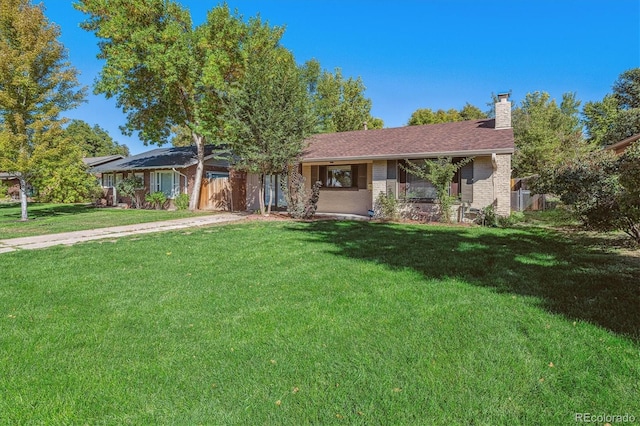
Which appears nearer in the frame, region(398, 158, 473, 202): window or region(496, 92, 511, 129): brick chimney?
region(398, 158, 473, 202): window

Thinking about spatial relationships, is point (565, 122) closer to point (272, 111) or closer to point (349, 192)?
point (349, 192)

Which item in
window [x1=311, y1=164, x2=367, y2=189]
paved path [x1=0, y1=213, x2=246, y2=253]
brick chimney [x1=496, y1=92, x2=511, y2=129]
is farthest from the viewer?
window [x1=311, y1=164, x2=367, y2=189]

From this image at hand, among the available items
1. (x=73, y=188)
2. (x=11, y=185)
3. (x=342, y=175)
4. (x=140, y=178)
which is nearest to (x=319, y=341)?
(x=342, y=175)

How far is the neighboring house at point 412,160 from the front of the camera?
12.8 meters

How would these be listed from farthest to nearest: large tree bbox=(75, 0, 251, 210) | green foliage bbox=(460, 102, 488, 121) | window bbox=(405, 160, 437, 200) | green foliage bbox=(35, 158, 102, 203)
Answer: green foliage bbox=(460, 102, 488, 121)
green foliage bbox=(35, 158, 102, 203)
large tree bbox=(75, 0, 251, 210)
window bbox=(405, 160, 437, 200)

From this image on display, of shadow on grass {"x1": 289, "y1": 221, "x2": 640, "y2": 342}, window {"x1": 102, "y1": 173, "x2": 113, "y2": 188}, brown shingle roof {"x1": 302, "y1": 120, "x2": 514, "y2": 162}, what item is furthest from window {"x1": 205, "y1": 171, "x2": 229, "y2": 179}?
shadow on grass {"x1": 289, "y1": 221, "x2": 640, "y2": 342}

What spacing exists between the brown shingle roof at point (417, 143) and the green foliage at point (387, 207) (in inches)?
62.1

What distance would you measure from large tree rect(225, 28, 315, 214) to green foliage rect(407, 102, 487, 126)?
27487 mm

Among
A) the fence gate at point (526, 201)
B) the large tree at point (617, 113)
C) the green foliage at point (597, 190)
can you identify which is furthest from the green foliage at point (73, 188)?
the large tree at point (617, 113)

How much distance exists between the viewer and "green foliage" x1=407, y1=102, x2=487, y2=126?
125 feet

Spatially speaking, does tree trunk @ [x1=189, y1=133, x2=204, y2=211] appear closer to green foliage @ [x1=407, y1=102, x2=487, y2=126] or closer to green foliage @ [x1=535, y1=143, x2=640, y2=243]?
green foliage @ [x1=535, y1=143, x2=640, y2=243]

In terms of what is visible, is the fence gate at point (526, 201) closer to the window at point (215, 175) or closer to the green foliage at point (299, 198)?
the green foliage at point (299, 198)

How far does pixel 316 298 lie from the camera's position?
13.9ft

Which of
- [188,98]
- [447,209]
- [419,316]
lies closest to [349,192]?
[447,209]
